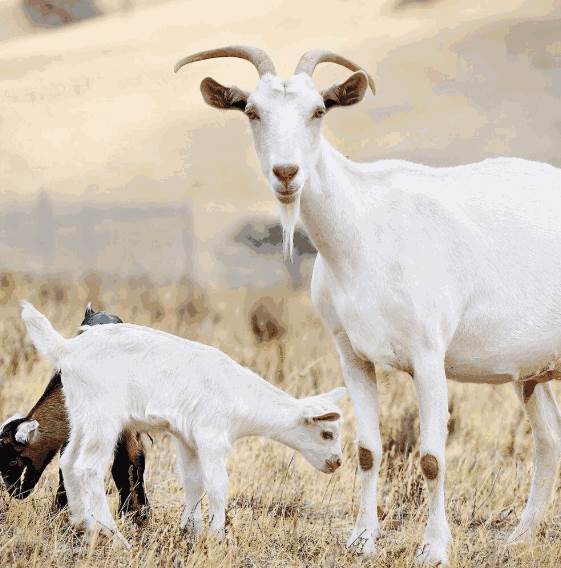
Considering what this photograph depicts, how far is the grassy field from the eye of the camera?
639 centimetres

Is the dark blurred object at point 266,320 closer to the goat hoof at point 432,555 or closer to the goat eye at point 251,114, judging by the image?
the goat hoof at point 432,555

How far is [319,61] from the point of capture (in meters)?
6.63

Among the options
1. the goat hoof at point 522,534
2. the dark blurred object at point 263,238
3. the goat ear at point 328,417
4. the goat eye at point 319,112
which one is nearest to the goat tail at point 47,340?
the goat ear at point 328,417

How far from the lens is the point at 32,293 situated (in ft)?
58.9

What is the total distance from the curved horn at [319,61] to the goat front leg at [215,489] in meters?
2.11

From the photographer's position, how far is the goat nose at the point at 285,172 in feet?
19.6

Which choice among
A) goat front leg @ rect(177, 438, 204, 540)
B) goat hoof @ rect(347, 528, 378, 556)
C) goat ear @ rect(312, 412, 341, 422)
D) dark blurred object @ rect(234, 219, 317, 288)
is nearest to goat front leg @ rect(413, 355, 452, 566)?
goat hoof @ rect(347, 528, 378, 556)

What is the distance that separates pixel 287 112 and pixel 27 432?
2383 mm

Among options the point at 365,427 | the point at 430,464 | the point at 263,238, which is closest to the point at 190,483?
the point at 365,427

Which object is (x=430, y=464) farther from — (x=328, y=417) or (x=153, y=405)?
(x=153, y=405)

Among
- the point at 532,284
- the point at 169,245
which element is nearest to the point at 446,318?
the point at 532,284

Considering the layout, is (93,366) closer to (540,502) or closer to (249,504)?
(249,504)

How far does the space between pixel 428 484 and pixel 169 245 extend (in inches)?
986

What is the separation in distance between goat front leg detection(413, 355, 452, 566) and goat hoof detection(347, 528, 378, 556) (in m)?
0.37
